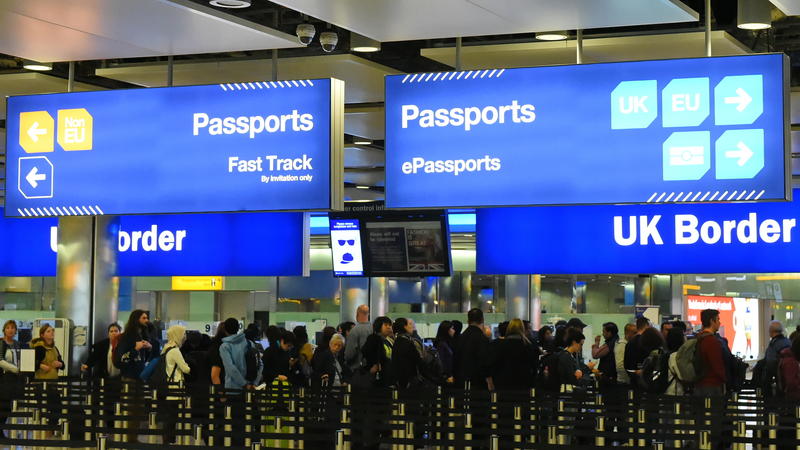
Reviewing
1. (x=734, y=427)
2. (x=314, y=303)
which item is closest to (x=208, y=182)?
(x=734, y=427)

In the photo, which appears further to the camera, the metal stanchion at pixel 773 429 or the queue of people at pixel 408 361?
the queue of people at pixel 408 361

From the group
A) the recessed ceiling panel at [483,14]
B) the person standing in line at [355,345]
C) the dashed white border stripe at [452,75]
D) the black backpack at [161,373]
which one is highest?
the recessed ceiling panel at [483,14]

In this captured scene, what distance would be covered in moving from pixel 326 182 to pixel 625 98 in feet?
6.93

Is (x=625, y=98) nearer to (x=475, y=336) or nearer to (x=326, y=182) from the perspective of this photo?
(x=326, y=182)

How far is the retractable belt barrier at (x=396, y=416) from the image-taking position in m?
7.72

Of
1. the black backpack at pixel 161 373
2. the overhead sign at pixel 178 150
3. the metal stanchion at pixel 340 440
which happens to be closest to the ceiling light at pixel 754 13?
the overhead sign at pixel 178 150

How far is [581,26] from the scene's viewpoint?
29.2 ft

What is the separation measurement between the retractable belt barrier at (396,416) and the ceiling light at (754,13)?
9.45ft

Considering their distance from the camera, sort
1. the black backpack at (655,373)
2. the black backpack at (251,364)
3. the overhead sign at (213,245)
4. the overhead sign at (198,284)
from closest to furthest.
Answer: the black backpack at (251,364)
the black backpack at (655,373)
the overhead sign at (213,245)
the overhead sign at (198,284)

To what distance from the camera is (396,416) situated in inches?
320

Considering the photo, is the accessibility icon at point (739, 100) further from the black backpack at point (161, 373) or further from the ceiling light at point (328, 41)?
the black backpack at point (161, 373)

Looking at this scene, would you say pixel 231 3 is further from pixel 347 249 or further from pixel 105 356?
pixel 347 249

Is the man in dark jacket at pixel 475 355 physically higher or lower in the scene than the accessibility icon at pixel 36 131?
lower

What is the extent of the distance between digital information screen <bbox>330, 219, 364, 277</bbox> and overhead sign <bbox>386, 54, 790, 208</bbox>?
33.1 feet
